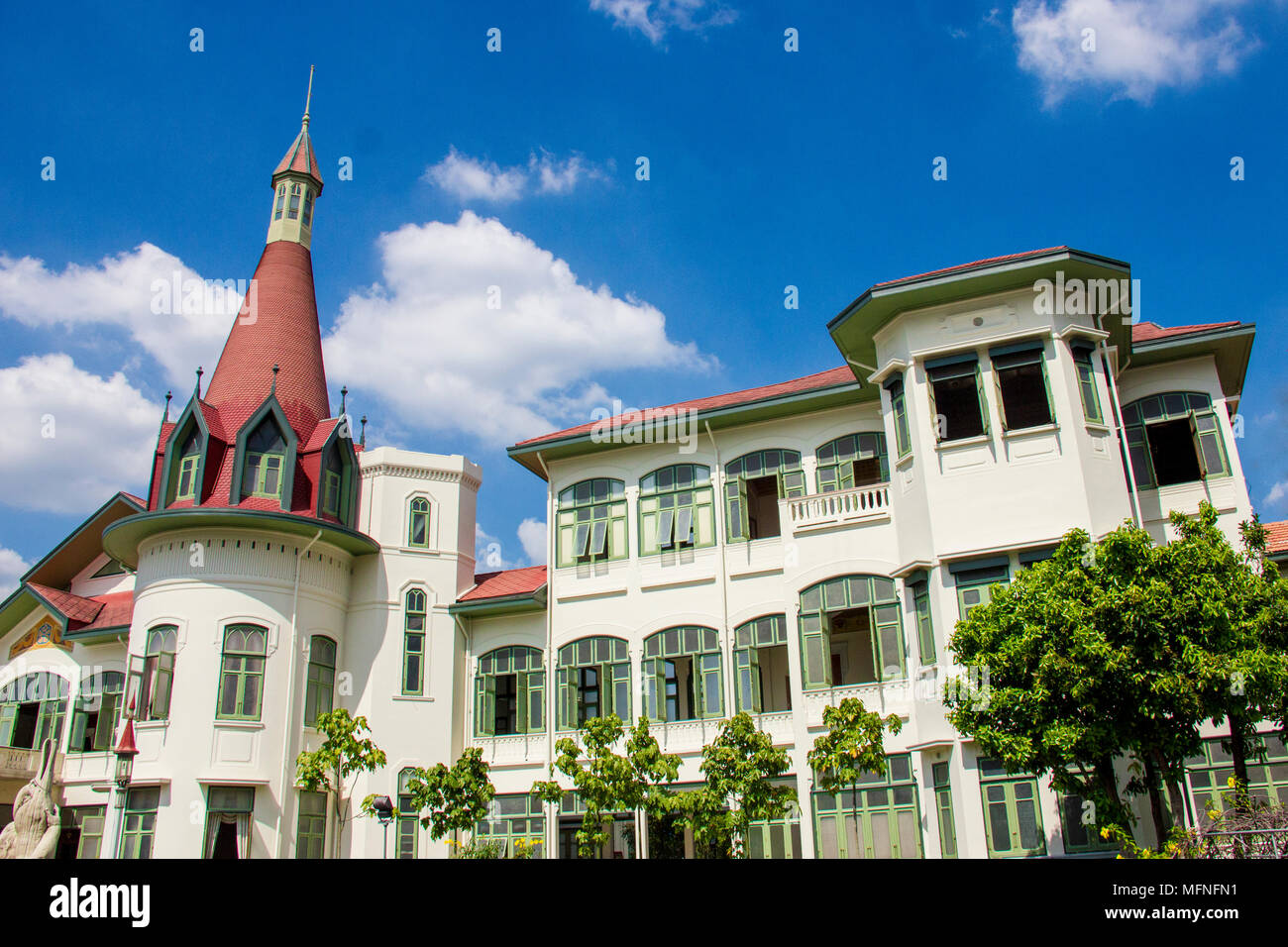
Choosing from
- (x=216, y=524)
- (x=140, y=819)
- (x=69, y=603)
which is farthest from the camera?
(x=69, y=603)

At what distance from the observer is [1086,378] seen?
1770 centimetres

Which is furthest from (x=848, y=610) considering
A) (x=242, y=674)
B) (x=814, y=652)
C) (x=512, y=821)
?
(x=242, y=674)

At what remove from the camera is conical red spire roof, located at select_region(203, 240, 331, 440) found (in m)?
24.9

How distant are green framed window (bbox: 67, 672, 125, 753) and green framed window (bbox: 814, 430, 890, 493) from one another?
1742 cm

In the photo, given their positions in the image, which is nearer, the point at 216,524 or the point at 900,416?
the point at 900,416

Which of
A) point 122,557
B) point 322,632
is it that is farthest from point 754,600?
point 122,557

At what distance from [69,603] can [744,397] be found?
18.1 metres

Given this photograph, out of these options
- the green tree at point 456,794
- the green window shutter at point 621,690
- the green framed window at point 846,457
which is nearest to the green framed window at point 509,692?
the green window shutter at point 621,690

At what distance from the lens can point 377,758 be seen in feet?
67.1

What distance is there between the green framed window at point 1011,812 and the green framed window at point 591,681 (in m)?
8.36

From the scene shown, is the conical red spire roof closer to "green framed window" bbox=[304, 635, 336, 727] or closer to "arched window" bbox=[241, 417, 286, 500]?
"arched window" bbox=[241, 417, 286, 500]

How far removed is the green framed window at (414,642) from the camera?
23.8m

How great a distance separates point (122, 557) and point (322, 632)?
213 inches

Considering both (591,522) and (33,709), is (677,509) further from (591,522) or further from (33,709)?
(33,709)
